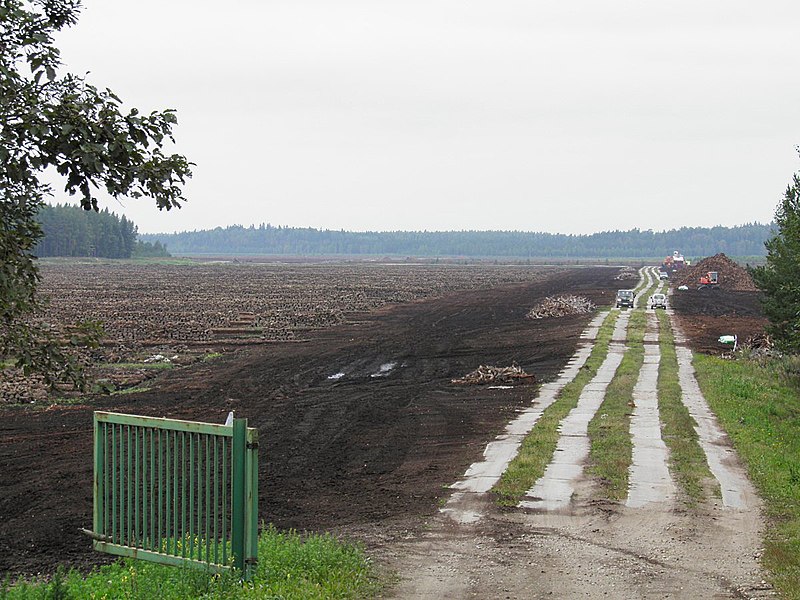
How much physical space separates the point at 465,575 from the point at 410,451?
8.28 m

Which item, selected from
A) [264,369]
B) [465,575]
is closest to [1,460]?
[465,575]

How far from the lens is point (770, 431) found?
19.4 meters

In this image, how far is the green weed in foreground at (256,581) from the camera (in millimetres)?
8359

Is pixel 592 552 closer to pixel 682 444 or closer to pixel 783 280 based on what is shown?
pixel 682 444

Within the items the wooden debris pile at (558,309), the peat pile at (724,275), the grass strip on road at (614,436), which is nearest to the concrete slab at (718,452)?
the grass strip on road at (614,436)

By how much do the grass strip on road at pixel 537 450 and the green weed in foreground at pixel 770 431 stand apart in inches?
124

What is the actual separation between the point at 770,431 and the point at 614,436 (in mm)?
3559

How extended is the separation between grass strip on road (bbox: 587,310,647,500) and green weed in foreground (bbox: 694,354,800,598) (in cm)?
190

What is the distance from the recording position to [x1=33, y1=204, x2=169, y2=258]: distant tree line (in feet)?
568

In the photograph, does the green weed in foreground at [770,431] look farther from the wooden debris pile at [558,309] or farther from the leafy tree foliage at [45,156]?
the wooden debris pile at [558,309]

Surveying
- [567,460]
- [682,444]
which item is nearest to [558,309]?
[682,444]

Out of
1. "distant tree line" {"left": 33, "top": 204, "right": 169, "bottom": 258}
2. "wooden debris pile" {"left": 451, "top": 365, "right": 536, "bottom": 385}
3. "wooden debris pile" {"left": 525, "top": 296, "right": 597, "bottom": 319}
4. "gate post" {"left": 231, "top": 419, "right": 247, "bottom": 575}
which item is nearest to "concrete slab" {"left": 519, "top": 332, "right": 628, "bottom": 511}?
"wooden debris pile" {"left": 451, "top": 365, "right": 536, "bottom": 385}

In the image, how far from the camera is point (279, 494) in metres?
14.3

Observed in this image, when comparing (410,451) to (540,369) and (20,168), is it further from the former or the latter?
(540,369)
